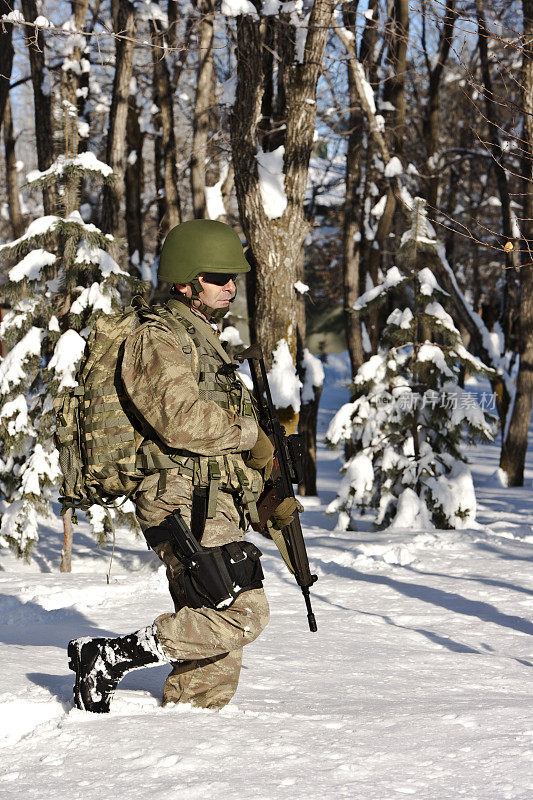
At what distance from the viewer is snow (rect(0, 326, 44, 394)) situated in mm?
7766

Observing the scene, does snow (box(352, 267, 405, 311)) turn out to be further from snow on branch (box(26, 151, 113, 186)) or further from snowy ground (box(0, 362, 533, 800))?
snow on branch (box(26, 151, 113, 186))

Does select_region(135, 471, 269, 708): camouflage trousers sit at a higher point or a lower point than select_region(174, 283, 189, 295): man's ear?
lower

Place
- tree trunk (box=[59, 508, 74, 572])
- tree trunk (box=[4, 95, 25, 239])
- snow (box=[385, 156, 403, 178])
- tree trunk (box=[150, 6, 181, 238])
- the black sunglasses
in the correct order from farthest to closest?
tree trunk (box=[4, 95, 25, 239]), tree trunk (box=[150, 6, 181, 238]), snow (box=[385, 156, 403, 178]), tree trunk (box=[59, 508, 74, 572]), the black sunglasses

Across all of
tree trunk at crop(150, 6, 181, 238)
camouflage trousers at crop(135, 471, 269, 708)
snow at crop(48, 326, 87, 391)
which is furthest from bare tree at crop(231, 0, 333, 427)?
tree trunk at crop(150, 6, 181, 238)

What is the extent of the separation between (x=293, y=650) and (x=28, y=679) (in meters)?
1.66

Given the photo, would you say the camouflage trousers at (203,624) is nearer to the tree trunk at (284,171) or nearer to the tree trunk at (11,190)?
the tree trunk at (284,171)

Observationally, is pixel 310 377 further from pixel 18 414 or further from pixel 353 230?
pixel 18 414

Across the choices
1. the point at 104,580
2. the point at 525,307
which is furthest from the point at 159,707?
the point at 525,307

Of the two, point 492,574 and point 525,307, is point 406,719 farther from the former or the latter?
point 525,307

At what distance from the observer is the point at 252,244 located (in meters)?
8.95

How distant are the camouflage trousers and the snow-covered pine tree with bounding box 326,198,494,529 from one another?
21.4 ft

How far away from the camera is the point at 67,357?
24.4 ft

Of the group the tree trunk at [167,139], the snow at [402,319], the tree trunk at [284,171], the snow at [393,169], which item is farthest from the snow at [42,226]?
the tree trunk at [167,139]

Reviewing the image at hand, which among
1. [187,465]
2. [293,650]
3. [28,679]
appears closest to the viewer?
[187,465]
